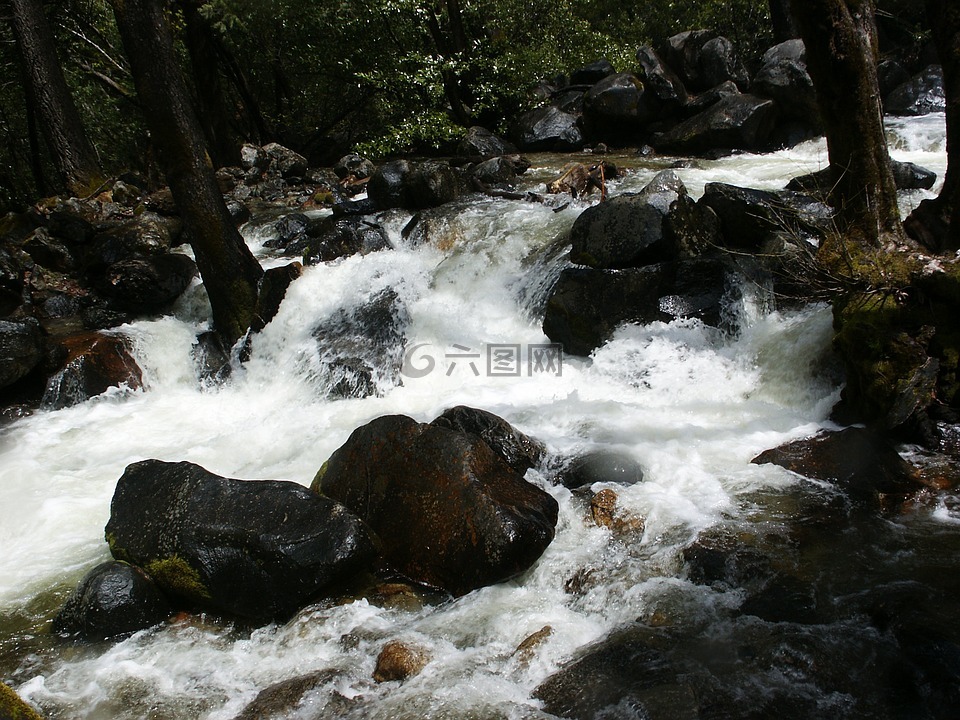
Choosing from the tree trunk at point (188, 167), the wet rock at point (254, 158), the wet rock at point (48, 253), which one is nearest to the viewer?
the tree trunk at point (188, 167)

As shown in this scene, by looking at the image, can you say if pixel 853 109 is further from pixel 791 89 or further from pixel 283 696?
pixel 791 89

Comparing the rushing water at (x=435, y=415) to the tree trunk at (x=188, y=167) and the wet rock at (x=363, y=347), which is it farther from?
the tree trunk at (x=188, y=167)

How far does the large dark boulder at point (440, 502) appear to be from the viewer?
432cm

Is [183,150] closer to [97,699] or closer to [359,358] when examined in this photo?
[359,358]

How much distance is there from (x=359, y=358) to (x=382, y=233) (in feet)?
8.36

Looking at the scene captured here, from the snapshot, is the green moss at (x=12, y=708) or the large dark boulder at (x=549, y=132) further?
the large dark boulder at (x=549, y=132)

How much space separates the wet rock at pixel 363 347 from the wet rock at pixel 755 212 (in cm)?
382

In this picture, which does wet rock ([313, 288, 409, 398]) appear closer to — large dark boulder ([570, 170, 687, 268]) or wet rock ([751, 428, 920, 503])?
large dark boulder ([570, 170, 687, 268])

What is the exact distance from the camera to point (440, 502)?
4.55m

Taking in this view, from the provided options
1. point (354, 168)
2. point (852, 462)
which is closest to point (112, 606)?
point (852, 462)

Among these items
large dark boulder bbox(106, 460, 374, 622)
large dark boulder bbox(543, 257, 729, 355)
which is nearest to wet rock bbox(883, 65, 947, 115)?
large dark boulder bbox(543, 257, 729, 355)

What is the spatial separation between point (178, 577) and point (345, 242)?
19.7 feet

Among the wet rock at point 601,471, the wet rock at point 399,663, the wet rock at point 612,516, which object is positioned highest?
the wet rock at point 601,471

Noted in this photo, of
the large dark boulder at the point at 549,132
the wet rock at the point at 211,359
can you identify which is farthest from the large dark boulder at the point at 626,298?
the large dark boulder at the point at 549,132
